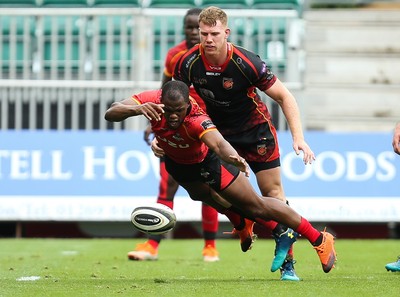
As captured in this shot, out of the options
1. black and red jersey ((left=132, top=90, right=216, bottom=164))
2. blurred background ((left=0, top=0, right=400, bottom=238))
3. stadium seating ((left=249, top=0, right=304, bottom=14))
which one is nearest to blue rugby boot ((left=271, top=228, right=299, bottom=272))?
black and red jersey ((left=132, top=90, right=216, bottom=164))

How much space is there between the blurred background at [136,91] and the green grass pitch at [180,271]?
2.80 feet

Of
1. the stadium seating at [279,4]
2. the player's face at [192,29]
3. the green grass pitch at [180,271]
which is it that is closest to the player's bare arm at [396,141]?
the green grass pitch at [180,271]

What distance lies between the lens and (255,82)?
877 centimetres

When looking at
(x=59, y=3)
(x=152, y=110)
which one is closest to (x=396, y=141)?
(x=152, y=110)

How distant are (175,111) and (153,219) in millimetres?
928

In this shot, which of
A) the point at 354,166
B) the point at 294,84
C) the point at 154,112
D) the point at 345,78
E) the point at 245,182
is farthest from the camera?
the point at 345,78

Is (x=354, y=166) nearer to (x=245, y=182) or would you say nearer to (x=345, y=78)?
(x=345, y=78)

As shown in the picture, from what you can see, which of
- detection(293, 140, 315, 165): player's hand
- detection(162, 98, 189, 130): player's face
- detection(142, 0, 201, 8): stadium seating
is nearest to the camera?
detection(162, 98, 189, 130): player's face

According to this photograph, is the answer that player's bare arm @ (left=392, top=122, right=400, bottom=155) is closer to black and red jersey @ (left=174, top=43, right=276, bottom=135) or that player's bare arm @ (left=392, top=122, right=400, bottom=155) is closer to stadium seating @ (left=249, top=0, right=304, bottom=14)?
black and red jersey @ (left=174, top=43, right=276, bottom=135)

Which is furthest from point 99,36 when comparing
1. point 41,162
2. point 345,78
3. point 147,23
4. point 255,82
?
point 255,82

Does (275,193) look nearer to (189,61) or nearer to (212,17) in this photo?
(189,61)

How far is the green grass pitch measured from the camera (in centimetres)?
769

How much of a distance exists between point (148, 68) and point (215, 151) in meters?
9.34

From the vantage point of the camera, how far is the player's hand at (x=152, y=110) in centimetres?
787
